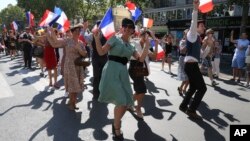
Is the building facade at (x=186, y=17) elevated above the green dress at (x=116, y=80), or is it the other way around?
the building facade at (x=186, y=17)

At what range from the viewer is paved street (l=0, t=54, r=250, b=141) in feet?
17.3

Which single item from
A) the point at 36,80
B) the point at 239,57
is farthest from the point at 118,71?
the point at 239,57

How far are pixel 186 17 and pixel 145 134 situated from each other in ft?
108

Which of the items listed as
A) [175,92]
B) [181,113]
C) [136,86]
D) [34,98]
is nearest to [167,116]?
[181,113]

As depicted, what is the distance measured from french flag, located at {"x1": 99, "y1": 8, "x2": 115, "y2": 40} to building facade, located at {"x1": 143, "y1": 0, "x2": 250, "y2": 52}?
799 inches

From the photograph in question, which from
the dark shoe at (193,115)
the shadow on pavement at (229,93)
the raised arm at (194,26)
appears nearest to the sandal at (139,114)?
the dark shoe at (193,115)

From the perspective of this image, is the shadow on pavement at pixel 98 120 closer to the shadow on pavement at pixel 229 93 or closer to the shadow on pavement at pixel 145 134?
the shadow on pavement at pixel 145 134

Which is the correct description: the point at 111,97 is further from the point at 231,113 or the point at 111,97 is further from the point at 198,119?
the point at 231,113

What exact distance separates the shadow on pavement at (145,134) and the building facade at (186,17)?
1993 centimetres

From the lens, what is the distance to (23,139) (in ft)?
16.7

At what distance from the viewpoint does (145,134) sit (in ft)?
17.4

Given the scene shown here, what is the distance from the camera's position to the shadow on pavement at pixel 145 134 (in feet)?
16.7

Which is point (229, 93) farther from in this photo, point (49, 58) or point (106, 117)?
point (49, 58)

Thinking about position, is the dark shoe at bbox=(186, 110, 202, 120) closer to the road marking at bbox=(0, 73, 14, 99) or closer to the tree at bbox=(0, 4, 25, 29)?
the road marking at bbox=(0, 73, 14, 99)
